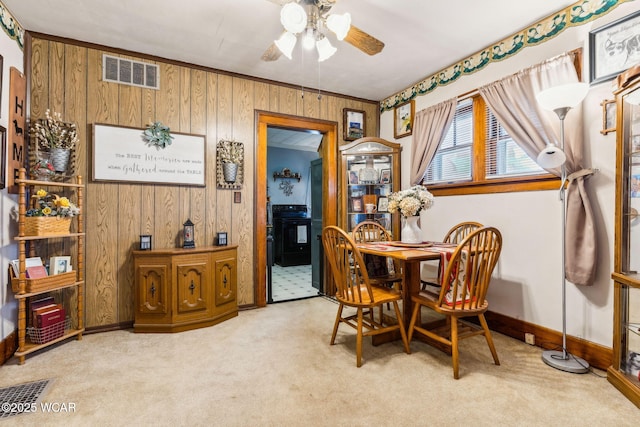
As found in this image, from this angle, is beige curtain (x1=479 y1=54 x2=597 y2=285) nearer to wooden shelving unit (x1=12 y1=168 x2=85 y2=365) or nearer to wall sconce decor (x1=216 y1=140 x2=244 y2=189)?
wall sconce decor (x1=216 y1=140 x2=244 y2=189)

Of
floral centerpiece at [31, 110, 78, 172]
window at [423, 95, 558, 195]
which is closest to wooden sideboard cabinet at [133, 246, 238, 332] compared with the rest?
floral centerpiece at [31, 110, 78, 172]

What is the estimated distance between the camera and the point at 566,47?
238 cm

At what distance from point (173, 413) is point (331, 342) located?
1.25 metres

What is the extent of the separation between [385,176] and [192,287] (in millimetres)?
2730

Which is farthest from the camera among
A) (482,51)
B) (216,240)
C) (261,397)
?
(216,240)

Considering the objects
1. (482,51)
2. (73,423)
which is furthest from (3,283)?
(482,51)

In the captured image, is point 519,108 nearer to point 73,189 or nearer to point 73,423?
point 73,423

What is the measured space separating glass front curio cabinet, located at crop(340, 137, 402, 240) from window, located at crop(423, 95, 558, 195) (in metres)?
0.60

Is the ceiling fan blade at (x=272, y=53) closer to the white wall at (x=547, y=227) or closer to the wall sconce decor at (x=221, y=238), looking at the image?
the wall sconce decor at (x=221, y=238)

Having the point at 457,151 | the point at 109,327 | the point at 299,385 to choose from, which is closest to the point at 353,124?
the point at 457,151

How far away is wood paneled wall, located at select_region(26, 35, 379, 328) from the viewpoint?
276 centimetres

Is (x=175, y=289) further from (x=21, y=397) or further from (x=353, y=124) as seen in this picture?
(x=353, y=124)

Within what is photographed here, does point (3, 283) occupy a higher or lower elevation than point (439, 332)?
higher

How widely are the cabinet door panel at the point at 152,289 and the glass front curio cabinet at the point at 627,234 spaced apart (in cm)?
340
